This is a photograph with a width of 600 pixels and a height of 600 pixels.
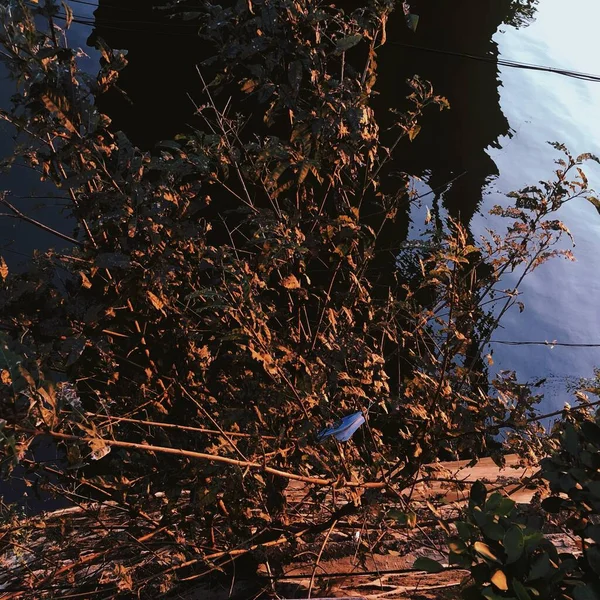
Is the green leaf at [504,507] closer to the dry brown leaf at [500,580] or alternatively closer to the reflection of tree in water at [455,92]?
the dry brown leaf at [500,580]

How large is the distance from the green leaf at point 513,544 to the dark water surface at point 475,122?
18.8 ft

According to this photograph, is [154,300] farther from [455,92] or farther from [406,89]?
[455,92]

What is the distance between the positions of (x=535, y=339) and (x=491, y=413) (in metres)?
5.55

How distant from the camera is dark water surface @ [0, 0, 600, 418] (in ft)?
23.6

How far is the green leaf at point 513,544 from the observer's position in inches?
40.8

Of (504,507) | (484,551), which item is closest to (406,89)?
(504,507)

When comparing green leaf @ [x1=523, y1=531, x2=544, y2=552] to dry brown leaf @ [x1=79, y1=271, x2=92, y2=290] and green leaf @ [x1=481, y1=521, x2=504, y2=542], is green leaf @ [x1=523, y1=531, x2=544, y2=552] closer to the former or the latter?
green leaf @ [x1=481, y1=521, x2=504, y2=542]

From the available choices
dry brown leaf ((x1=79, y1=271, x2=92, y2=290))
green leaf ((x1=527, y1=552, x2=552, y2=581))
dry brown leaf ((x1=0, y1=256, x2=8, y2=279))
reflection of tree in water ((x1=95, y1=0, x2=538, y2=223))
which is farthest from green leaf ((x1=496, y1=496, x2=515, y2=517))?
reflection of tree in water ((x1=95, y1=0, x2=538, y2=223))

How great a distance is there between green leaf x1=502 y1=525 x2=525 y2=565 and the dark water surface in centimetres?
572

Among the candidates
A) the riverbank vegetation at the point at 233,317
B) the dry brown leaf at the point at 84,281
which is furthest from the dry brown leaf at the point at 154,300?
the dry brown leaf at the point at 84,281

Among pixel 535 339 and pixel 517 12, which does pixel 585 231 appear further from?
pixel 517 12

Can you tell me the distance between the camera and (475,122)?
10.2 metres

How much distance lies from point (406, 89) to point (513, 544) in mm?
10010

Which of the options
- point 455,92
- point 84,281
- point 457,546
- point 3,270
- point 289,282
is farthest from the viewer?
point 455,92
